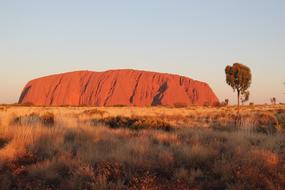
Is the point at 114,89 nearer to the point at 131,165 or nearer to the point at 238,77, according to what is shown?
the point at 238,77

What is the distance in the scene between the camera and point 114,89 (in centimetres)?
11856

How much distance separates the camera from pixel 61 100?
117625 millimetres

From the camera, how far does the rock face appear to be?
115m

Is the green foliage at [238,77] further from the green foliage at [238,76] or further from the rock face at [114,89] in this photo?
the rock face at [114,89]

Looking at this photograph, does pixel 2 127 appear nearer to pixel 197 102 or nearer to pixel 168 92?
pixel 168 92

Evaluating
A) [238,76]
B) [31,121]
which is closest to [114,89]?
[238,76]

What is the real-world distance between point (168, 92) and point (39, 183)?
4229 inches

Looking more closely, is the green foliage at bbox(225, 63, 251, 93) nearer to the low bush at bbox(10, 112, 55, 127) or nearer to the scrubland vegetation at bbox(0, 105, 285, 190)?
the low bush at bbox(10, 112, 55, 127)

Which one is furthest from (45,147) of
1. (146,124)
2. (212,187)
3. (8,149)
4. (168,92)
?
(168,92)

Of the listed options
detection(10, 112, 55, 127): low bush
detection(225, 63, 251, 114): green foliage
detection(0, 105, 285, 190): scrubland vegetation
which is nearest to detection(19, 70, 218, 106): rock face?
detection(225, 63, 251, 114): green foliage

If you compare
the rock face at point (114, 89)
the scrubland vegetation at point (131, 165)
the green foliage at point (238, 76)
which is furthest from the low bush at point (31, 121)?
the rock face at point (114, 89)

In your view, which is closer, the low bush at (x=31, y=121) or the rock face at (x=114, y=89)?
the low bush at (x=31, y=121)

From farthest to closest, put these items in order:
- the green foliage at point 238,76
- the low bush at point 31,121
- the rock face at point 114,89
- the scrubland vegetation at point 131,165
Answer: the rock face at point 114,89 < the green foliage at point 238,76 < the low bush at point 31,121 < the scrubland vegetation at point 131,165

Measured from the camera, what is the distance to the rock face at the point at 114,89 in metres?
115
